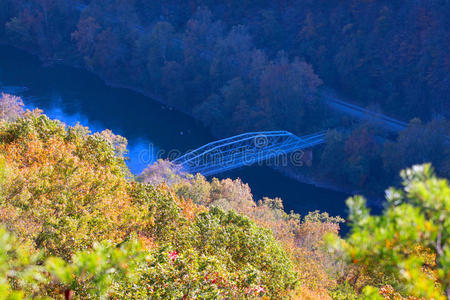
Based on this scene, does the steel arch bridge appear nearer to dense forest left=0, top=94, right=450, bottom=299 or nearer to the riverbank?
the riverbank

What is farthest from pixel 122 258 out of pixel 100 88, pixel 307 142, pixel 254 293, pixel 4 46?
pixel 4 46

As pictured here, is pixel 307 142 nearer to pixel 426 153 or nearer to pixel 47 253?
pixel 426 153

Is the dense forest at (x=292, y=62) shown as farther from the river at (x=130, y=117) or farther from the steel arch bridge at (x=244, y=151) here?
the river at (x=130, y=117)

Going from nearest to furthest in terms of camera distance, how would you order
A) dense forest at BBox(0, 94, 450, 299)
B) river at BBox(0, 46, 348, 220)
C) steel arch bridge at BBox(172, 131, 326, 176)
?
dense forest at BBox(0, 94, 450, 299) → steel arch bridge at BBox(172, 131, 326, 176) → river at BBox(0, 46, 348, 220)

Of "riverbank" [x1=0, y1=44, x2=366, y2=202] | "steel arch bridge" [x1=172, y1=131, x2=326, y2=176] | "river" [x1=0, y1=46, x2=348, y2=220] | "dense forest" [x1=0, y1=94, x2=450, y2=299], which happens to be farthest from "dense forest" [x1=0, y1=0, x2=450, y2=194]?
"dense forest" [x1=0, y1=94, x2=450, y2=299]

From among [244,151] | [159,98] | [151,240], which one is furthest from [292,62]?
[151,240]

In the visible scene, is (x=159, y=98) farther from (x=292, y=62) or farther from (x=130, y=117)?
(x=292, y=62)

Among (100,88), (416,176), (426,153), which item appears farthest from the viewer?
(100,88)
